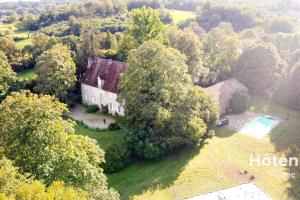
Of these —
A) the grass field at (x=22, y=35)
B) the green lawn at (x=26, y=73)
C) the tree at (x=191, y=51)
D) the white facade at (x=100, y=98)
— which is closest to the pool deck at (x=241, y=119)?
the tree at (x=191, y=51)

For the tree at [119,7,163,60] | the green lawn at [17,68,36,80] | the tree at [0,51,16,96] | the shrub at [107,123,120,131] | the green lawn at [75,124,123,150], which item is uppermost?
the tree at [119,7,163,60]

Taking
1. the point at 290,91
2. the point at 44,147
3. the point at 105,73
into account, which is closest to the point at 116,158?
the point at 44,147

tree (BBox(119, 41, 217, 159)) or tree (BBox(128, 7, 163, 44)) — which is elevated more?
tree (BBox(128, 7, 163, 44))

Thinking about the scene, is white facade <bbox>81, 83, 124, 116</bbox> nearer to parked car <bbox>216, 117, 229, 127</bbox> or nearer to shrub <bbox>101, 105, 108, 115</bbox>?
shrub <bbox>101, 105, 108, 115</bbox>

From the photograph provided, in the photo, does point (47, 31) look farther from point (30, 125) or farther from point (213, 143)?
point (30, 125)

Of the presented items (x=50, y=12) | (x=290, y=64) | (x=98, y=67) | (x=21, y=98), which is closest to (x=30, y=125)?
(x=21, y=98)

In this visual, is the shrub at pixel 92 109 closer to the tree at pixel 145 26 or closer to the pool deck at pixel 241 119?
the tree at pixel 145 26

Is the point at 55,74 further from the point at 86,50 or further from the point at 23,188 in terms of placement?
the point at 23,188

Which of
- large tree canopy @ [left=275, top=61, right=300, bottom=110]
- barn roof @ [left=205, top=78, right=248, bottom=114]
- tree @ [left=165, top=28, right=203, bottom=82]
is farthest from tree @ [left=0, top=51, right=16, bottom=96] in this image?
large tree canopy @ [left=275, top=61, right=300, bottom=110]
